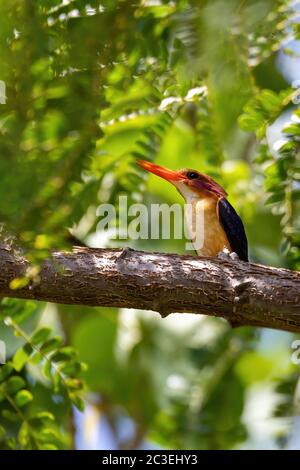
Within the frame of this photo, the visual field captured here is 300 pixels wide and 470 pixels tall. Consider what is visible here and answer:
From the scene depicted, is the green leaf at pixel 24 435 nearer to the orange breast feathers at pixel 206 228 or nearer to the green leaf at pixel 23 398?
the green leaf at pixel 23 398

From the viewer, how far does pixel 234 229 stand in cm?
446

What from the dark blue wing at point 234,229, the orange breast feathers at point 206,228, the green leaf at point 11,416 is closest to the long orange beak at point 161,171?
the orange breast feathers at point 206,228

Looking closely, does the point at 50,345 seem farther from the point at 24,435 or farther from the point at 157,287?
the point at 157,287

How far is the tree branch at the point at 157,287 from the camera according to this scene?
288 cm

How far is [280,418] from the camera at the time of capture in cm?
374

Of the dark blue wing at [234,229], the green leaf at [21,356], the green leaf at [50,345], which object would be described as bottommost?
the green leaf at [21,356]

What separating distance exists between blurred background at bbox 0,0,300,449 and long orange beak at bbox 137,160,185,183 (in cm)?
5

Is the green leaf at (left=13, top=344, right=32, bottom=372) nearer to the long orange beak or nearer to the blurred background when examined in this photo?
the blurred background

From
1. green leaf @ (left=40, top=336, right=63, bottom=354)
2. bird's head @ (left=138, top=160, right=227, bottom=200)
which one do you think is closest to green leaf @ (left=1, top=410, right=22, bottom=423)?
green leaf @ (left=40, top=336, right=63, bottom=354)

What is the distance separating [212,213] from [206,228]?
0.14 meters

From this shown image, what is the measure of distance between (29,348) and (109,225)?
0.82 metres

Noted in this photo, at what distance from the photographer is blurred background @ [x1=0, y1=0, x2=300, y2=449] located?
4.93 feet

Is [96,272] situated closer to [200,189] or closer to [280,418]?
[280,418]

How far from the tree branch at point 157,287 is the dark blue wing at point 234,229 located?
154cm
